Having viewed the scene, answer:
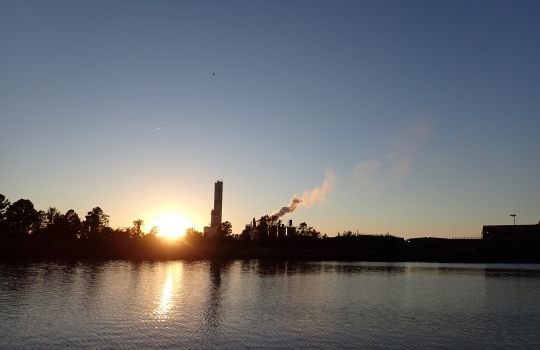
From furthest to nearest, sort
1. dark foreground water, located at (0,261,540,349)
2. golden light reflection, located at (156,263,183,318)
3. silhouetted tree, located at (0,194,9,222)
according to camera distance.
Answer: silhouetted tree, located at (0,194,9,222) < golden light reflection, located at (156,263,183,318) < dark foreground water, located at (0,261,540,349)

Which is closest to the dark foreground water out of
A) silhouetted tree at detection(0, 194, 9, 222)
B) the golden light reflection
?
the golden light reflection

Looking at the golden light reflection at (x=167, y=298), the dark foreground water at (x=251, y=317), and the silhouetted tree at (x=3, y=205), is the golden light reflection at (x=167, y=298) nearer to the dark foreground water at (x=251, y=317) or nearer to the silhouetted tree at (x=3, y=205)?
the dark foreground water at (x=251, y=317)

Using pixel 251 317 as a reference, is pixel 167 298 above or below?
below

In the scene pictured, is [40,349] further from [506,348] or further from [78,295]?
[506,348]

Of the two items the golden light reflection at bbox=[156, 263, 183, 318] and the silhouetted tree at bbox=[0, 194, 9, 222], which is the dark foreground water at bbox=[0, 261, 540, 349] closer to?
the golden light reflection at bbox=[156, 263, 183, 318]

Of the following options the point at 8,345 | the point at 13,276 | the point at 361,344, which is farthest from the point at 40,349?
the point at 13,276

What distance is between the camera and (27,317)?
46438mm

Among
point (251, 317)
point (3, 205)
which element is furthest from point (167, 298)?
point (3, 205)

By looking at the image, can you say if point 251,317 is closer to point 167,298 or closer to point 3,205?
point 167,298

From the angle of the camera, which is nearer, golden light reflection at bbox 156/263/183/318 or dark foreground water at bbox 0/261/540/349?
dark foreground water at bbox 0/261/540/349

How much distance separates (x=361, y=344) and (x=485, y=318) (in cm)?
2536

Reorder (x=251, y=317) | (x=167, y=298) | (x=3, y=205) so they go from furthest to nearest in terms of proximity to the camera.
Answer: (x=3, y=205) → (x=167, y=298) → (x=251, y=317)

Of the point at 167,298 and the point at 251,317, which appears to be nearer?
the point at 251,317

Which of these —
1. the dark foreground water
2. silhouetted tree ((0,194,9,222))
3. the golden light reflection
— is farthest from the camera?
silhouetted tree ((0,194,9,222))
